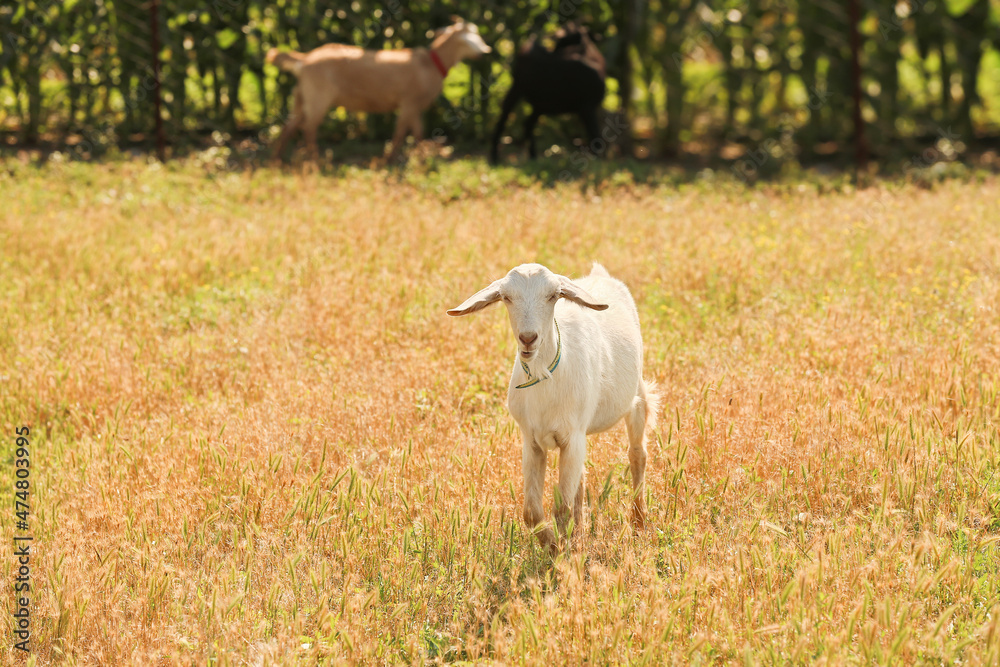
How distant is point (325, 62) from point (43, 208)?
3.97 metres

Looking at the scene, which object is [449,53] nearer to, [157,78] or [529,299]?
[157,78]

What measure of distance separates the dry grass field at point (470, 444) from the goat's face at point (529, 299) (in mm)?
886

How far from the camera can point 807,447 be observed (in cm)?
438

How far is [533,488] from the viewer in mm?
3773

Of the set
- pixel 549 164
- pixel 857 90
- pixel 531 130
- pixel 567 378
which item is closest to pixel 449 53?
pixel 531 130

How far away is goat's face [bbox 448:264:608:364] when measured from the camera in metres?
3.32

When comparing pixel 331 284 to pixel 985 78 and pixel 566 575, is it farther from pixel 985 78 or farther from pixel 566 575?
pixel 985 78

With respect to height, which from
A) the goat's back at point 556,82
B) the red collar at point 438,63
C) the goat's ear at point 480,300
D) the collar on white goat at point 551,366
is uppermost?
the red collar at point 438,63

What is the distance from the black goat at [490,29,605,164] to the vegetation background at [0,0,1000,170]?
125 centimetres

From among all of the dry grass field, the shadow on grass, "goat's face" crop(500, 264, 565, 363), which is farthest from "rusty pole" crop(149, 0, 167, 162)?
"goat's face" crop(500, 264, 565, 363)

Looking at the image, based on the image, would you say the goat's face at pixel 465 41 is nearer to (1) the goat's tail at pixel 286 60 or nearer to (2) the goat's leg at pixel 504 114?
(2) the goat's leg at pixel 504 114

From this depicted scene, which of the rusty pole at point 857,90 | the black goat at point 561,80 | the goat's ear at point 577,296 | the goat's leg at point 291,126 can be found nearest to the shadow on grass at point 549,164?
the goat's leg at point 291,126

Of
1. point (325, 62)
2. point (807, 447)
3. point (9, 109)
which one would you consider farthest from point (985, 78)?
point (9, 109)

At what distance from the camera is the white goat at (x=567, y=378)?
3.39 meters
